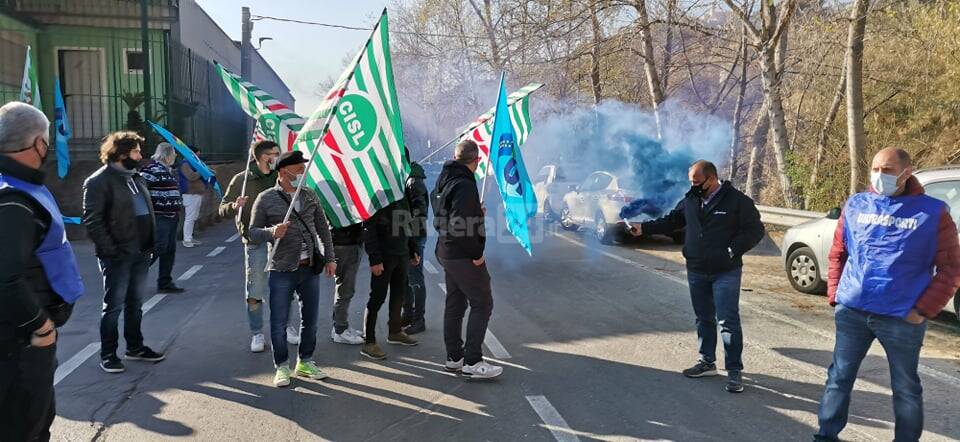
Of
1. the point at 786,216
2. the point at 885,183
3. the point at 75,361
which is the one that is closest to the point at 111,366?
the point at 75,361

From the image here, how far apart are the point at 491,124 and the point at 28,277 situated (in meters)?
5.96

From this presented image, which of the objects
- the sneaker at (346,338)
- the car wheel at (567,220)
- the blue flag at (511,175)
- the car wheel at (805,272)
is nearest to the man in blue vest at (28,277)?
the sneaker at (346,338)

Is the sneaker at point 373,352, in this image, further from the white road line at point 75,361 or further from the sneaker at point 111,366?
the white road line at point 75,361

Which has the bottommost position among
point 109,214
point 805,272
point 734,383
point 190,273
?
point 190,273

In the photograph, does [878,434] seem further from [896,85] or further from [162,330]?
[896,85]

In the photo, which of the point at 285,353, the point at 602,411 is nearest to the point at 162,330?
the point at 285,353

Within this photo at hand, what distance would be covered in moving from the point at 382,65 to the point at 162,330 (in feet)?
12.2

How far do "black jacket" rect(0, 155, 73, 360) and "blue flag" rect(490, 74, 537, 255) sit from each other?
12.5 ft

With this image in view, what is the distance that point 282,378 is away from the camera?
5180 mm

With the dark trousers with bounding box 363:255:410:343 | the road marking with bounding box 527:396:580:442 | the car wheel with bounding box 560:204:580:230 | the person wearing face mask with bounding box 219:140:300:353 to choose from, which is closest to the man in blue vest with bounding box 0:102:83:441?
the person wearing face mask with bounding box 219:140:300:353

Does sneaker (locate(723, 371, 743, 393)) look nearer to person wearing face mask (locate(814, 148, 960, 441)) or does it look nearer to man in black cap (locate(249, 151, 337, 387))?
person wearing face mask (locate(814, 148, 960, 441))

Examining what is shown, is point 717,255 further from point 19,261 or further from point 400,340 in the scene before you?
point 19,261

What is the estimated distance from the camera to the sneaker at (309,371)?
5359mm

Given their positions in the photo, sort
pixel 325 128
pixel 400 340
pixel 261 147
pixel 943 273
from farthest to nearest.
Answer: pixel 400 340, pixel 261 147, pixel 325 128, pixel 943 273
